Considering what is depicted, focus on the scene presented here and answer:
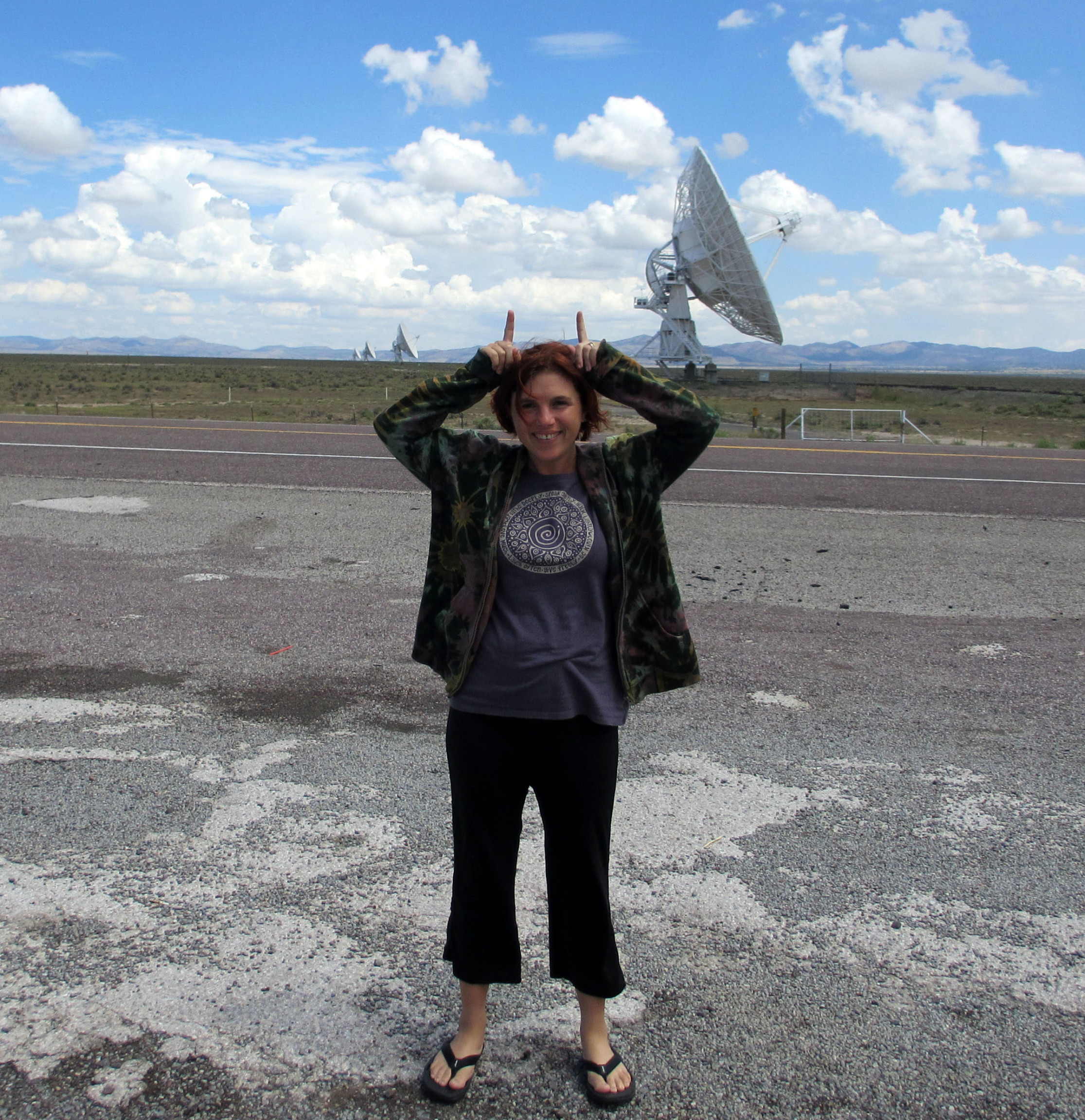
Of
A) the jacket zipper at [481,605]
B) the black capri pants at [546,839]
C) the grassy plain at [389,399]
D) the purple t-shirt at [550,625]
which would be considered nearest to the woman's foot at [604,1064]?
the black capri pants at [546,839]

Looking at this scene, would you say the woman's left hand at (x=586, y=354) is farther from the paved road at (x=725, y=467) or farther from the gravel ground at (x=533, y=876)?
the paved road at (x=725, y=467)

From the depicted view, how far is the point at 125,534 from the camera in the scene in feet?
28.6

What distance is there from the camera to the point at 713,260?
42875 mm

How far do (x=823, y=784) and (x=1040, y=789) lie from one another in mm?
800

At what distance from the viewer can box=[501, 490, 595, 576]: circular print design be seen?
2383 mm

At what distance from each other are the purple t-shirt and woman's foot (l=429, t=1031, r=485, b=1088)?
757 mm

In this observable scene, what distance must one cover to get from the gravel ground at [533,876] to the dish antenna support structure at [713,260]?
36797 mm

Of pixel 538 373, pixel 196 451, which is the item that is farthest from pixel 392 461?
pixel 538 373

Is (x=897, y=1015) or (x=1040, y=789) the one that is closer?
(x=897, y=1015)

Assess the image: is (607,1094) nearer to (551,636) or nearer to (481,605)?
(551,636)

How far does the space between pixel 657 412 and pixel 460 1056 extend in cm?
154

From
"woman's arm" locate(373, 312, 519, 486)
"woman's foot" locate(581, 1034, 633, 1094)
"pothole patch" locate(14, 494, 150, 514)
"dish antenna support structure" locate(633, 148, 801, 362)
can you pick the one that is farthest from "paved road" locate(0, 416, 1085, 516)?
"dish antenna support structure" locate(633, 148, 801, 362)

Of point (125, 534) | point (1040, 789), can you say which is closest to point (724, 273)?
point (125, 534)

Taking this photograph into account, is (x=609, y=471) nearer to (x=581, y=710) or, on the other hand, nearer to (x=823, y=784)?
(x=581, y=710)
